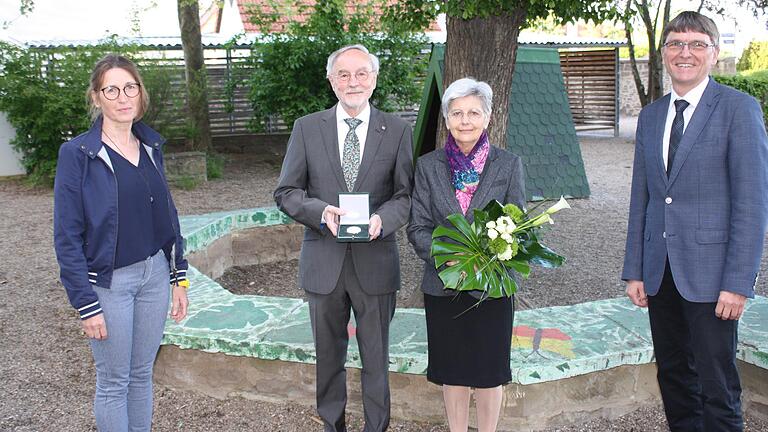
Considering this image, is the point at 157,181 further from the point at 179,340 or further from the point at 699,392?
the point at 699,392

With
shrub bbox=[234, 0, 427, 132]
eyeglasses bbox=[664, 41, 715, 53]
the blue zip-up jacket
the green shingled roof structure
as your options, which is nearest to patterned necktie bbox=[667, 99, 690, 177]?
eyeglasses bbox=[664, 41, 715, 53]

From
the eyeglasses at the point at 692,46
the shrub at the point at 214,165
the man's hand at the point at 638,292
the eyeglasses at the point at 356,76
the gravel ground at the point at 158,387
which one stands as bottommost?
the gravel ground at the point at 158,387

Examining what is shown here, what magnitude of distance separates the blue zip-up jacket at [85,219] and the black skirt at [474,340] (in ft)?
4.73

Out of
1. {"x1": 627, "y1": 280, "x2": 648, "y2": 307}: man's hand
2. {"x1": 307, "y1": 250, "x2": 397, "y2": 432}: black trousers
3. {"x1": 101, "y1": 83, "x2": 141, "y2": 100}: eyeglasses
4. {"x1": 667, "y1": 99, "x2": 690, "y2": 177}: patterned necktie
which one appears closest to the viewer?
{"x1": 101, "y1": 83, "x2": 141, "y2": 100}: eyeglasses

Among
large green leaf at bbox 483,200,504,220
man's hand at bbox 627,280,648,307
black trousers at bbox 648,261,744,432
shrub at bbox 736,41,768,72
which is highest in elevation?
shrub at bbox 736,41,768,72

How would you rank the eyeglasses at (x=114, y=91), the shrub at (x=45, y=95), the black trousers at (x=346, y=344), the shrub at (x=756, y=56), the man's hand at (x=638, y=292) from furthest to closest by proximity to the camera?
the shrub at (x=756, y=56) → the shrub at (x=45, y=95) → the black trousers at (x=346, y=344) → the man's hand at (x=638, y=292) → the eyeglasses at (x=114, y=91)

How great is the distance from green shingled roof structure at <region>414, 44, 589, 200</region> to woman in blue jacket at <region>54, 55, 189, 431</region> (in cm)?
720

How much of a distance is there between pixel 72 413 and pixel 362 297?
1.89 m

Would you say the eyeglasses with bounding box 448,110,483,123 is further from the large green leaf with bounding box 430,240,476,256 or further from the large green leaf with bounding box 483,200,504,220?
the large green leaf with bounding box 430,240,476,256

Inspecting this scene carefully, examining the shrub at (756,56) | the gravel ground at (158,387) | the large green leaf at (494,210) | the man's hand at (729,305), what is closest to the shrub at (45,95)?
the gravel ground at (158,387)

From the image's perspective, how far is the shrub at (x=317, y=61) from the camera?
12.1 metres

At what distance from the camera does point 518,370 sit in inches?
135

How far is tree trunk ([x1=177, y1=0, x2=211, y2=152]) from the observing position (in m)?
13.0

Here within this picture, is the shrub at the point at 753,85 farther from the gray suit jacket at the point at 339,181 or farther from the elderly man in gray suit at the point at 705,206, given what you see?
the gray suit jacket at the point at 339,181
